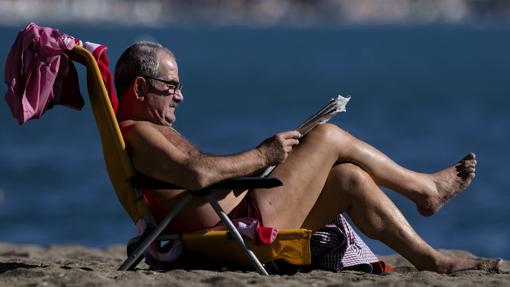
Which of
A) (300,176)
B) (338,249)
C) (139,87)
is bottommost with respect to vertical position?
(338,249)

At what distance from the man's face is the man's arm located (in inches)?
5.8

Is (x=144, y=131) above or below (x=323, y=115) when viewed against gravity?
below

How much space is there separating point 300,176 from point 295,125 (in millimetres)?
25180

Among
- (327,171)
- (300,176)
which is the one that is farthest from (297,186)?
(327,171)

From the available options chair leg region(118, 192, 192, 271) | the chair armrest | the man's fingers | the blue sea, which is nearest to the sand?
chair leg region(118, 192, 192, 271)

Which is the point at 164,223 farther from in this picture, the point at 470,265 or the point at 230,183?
the point at 470,265

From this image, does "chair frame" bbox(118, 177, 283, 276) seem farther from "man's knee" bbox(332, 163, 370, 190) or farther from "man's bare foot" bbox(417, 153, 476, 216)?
"man's bare foot" bbox(417, 153, 476, 216)

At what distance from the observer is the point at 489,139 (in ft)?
95.5

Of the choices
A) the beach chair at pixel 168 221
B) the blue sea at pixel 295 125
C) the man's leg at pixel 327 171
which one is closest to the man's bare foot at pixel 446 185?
the man's leg at pixel 327 171

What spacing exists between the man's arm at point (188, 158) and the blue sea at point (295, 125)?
18.0 feet

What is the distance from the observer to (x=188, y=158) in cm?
613

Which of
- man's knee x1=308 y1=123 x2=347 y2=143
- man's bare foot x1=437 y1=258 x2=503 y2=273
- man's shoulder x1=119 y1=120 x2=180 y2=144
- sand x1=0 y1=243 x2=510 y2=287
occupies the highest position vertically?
man's knee x1=308 y1=123 x2=347 y2=143

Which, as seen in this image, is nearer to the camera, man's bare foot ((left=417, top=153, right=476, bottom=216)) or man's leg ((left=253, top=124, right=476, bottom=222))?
man's leg ((left=253, top=124, right=476, bottom=222))

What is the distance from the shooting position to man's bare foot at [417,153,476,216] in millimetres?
6633
